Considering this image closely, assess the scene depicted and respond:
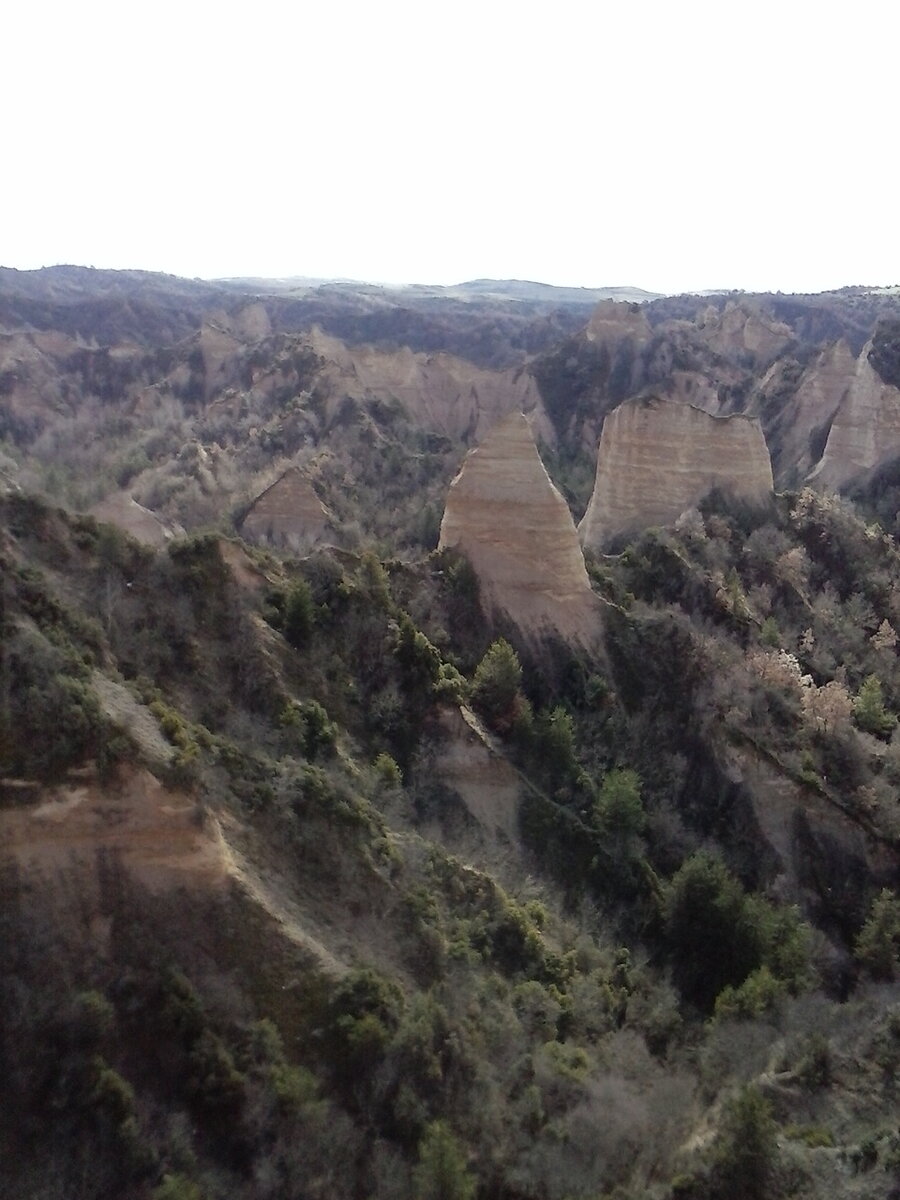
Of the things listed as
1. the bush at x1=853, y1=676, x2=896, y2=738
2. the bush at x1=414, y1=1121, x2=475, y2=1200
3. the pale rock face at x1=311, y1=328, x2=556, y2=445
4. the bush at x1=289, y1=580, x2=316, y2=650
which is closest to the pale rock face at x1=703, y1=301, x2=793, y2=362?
the pale rock face at x1=311, y1=328, x2=556, y2=445

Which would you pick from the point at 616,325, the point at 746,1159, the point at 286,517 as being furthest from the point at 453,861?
the point at 616,325

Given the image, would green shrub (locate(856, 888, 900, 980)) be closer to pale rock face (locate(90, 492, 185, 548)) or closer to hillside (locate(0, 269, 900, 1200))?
hillside (locate(0, 269, 900, 1200))

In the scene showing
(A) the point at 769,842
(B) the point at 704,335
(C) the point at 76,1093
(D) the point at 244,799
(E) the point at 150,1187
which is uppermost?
(B) the point at 704,335

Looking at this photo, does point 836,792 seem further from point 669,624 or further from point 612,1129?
point 612,1129

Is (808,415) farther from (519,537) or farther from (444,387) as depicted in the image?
(519,537)

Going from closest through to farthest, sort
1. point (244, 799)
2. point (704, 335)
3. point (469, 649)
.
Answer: point (244, 799) < point (469, 649) < point (704, 335)

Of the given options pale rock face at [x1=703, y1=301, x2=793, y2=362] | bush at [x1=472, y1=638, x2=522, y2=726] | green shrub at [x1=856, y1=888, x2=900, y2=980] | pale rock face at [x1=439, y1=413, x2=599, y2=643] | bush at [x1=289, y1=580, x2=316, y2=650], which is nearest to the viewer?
green shrub at [x1=856, y1=888, x2=900, y2=980]

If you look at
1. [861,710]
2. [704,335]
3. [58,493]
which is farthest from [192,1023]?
[704,335]
